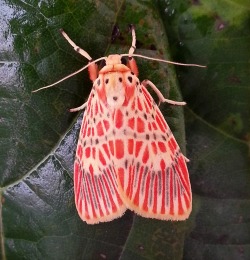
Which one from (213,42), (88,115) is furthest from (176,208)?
(213,42)

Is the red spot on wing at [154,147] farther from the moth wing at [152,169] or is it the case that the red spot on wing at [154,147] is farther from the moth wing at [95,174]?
the moth wing at [95,174]

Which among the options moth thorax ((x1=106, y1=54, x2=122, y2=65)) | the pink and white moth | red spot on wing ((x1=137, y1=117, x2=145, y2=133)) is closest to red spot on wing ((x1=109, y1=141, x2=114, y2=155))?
the pink and white moth

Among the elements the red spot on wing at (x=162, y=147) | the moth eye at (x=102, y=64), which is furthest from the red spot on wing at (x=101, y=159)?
the moth eye at (x=102, y=64)

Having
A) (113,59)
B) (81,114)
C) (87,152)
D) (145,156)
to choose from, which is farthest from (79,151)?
(113,59)

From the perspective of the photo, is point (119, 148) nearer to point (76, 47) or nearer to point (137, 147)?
point (137, 147)

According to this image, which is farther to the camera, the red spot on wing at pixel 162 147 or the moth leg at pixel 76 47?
the red spot on wing at pixel 162 147
